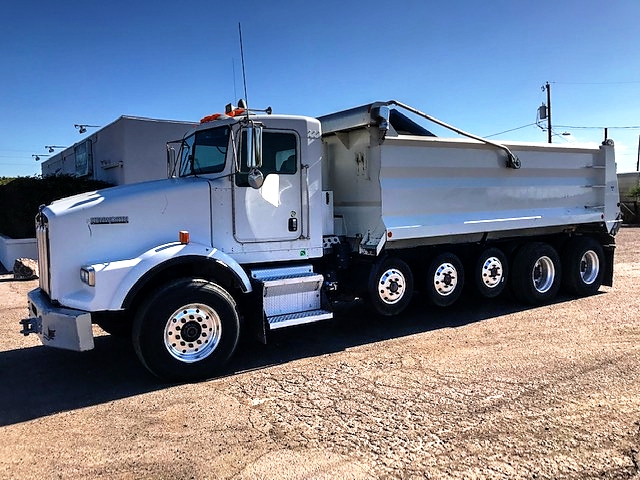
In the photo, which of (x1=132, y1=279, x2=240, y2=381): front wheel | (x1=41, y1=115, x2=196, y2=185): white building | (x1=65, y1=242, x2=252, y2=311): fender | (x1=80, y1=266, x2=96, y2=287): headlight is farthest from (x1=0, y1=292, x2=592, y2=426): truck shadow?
(x1=41, y1=115, x2=196, y2=185): white building

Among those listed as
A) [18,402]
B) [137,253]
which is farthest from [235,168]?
[18,402]

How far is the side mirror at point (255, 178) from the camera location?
5.68 metres

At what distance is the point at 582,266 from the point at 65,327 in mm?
8416

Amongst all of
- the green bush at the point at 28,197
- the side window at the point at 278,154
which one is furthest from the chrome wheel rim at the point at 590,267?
the green bush at the point at 28,197

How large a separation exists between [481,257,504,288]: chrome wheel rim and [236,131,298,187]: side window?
11.5ft

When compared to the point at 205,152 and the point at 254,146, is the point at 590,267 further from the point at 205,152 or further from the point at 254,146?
the point at 205,152

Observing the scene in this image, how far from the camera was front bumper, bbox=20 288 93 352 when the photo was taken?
16.3ft

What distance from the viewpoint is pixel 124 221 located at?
17.7 ft

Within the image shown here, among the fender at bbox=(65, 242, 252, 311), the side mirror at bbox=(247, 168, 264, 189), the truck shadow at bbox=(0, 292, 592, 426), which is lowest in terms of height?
the truck shadow at bbox=(0, 292, 592, 426)

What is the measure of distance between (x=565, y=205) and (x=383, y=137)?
4263 millimetres

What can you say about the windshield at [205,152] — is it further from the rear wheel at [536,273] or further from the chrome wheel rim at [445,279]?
the rear wheel at [536,273]

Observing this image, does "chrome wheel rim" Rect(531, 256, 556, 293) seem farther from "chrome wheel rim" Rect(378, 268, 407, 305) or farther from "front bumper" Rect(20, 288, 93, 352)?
"front bumper" Rect(20, 288, 93, 352)

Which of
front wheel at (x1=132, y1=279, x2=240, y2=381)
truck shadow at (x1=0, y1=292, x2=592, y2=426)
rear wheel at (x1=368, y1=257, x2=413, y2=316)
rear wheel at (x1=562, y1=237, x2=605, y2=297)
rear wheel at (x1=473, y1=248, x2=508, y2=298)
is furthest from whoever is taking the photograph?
rear wheel at (x1=562, y1=237, x2=605, y2=297)

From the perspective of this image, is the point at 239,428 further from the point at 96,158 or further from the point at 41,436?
the point at 96,158
